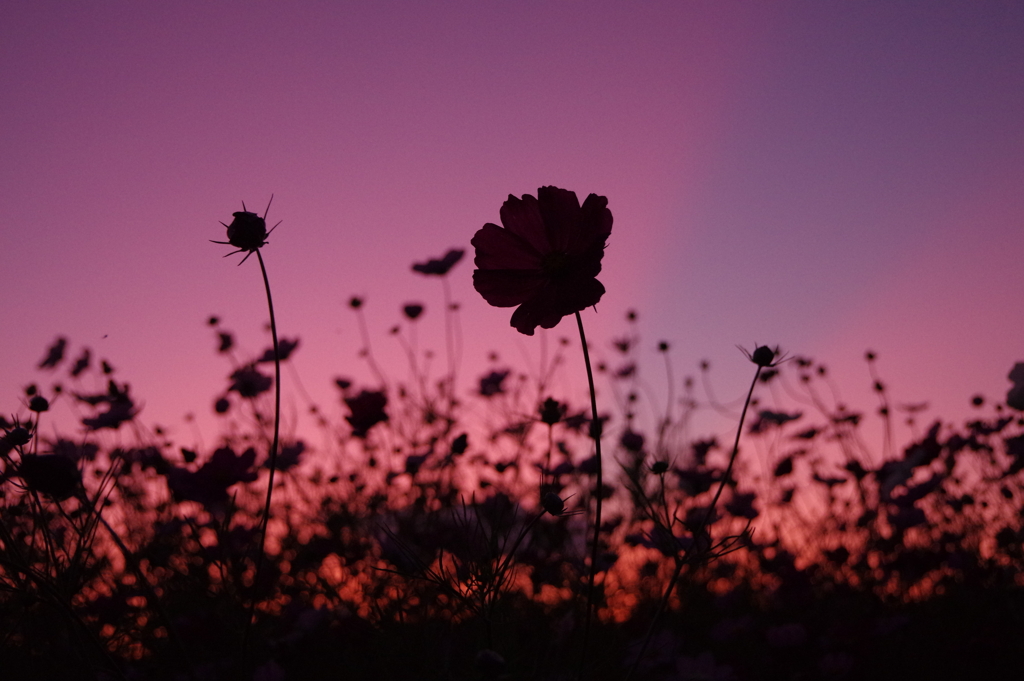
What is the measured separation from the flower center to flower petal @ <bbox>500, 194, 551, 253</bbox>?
0.01 meters

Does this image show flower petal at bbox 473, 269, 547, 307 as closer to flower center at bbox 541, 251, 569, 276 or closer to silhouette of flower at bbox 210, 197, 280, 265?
flower center at bbox 541, 251, 569, 276

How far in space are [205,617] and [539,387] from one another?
58.5 inches

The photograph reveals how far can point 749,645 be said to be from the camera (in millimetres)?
2162

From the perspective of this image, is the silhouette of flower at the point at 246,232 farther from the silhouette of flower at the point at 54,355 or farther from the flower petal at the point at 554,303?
the silhouette of flower at the point at 54,355

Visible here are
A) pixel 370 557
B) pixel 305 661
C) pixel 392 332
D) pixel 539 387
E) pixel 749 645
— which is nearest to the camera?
pixel 305 661

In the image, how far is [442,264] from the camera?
9.59 ft

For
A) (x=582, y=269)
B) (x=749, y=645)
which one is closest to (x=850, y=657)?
(x=749, y=645)

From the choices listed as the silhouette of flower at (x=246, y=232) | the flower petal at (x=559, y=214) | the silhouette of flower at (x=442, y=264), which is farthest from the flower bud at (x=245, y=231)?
the silhouette of flower at (x=442, y=264)

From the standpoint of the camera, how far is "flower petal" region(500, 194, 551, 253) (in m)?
1.02

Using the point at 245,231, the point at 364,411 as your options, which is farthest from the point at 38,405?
the point at 364,411

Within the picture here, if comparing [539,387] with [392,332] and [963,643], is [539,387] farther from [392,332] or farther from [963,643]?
[963,643]

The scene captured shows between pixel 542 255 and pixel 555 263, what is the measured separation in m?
0.03

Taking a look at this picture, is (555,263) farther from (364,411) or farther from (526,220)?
(364,411)

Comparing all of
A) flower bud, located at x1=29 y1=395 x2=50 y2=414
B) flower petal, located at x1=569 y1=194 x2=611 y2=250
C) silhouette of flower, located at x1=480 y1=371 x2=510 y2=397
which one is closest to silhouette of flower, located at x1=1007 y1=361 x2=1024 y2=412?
flower petal, located at x1=569 y1=194 x2=611 y2=250
